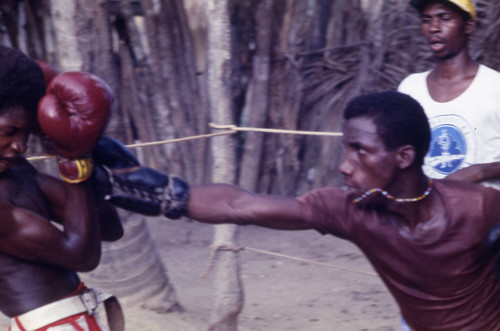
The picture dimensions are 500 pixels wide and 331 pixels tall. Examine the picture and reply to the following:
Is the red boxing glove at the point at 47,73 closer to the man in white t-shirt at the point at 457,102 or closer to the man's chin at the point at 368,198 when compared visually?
the man's chin at the point at 368,198

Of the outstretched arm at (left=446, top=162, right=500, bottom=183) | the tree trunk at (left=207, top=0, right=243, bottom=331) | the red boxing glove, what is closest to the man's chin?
the outstretched arm at (left=446, top=162, right=500, bottom=183)

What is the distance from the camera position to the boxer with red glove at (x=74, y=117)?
1903 millimetres

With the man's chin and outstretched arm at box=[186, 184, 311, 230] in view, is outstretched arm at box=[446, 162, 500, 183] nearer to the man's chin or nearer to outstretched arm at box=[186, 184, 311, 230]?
the man's chin

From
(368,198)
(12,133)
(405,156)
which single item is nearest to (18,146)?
(12,133)

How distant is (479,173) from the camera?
2.58 metres

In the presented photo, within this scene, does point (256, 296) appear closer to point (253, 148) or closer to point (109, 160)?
point (253, 148)

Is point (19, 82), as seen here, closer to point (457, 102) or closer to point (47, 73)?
point (47, 73)

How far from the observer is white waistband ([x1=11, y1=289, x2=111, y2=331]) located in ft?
6.54

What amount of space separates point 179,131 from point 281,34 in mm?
1163

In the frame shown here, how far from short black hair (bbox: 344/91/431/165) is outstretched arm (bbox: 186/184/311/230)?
0.38 metres

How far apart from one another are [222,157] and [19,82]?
1.51m

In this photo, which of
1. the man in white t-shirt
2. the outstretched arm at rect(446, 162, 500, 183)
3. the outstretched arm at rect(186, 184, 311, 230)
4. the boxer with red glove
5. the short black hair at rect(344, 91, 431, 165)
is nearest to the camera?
the boxer with red glove

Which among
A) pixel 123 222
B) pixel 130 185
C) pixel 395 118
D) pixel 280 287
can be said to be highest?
pixel 395 118

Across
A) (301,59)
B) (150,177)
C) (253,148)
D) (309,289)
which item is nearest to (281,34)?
(301,59)
